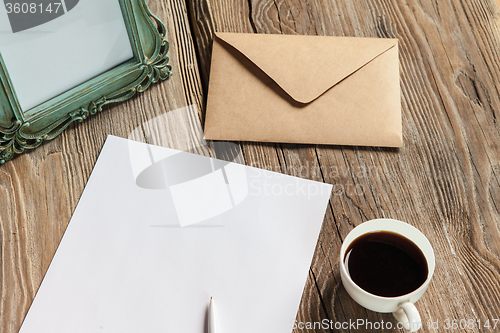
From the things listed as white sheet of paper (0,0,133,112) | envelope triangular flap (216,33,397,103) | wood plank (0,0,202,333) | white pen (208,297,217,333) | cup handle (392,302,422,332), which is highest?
white sheet of paper (0,0,133,112)

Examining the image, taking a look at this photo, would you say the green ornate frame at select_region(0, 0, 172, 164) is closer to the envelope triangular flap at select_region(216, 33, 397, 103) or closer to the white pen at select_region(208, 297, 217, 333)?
the envelope triangular flap at select_region(216, 33, 397, 103)

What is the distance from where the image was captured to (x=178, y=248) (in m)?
0.56

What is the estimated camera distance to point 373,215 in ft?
1.88

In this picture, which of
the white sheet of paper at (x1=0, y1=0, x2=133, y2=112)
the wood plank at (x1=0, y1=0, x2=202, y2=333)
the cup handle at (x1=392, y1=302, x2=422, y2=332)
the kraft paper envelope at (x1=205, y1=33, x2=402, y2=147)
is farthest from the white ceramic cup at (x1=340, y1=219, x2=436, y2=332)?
the white sheet of paper at (x1=0, y1=0, x2=133, y2=112)

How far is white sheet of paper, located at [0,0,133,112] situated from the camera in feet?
1.71

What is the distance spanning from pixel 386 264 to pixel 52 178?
49cm

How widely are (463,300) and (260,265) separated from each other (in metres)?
0.27

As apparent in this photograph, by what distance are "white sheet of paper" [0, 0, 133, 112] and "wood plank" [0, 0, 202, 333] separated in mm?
76

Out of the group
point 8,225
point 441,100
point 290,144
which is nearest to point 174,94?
point 290,144

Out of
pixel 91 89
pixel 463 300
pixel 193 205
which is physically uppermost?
pixel 91 89

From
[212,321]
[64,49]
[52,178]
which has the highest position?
[64,49]

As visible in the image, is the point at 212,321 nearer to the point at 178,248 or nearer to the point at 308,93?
the point at 178,248

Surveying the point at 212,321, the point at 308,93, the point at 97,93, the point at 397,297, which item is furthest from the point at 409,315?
the point at 97,93

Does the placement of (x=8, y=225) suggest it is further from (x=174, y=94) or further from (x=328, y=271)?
(x=328, y=271)
